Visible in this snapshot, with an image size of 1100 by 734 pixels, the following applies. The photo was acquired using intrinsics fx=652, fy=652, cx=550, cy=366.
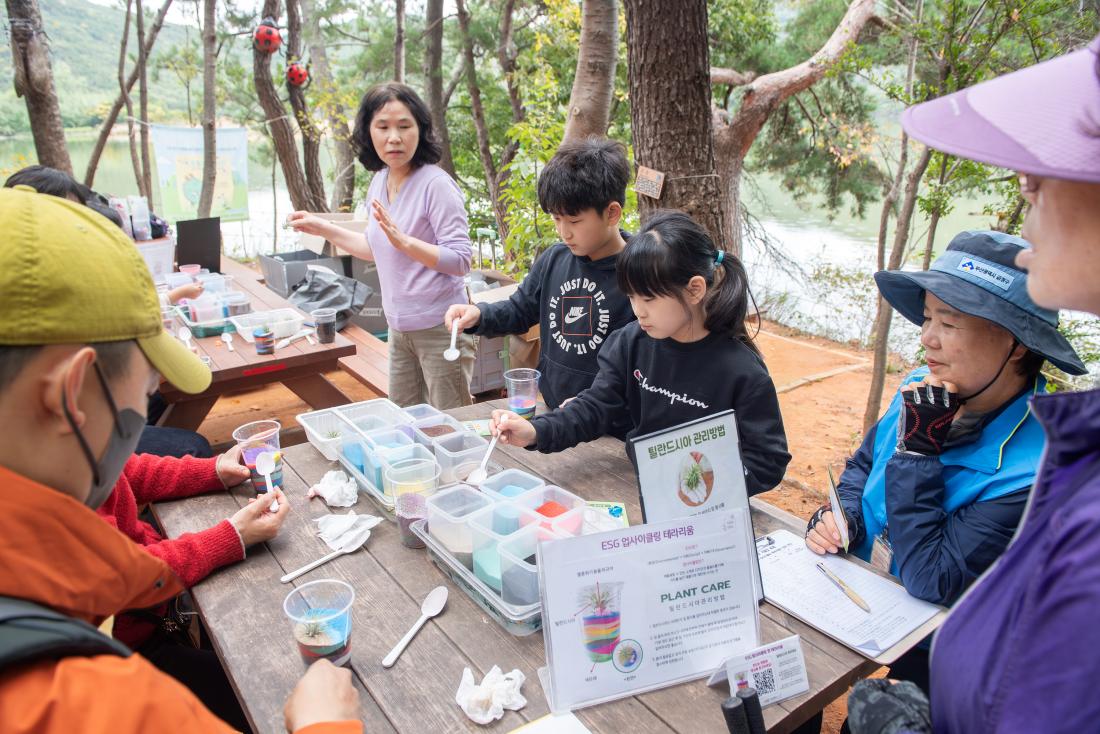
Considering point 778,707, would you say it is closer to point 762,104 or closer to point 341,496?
point 341,496

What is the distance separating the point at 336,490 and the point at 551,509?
0.69 meters

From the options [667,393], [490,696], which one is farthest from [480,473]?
[490,696]

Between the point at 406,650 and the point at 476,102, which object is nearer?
the point at 406,650

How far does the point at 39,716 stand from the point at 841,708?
110 inches

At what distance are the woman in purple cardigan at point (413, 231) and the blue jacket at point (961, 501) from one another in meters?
2.14

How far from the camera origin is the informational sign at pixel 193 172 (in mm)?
6836

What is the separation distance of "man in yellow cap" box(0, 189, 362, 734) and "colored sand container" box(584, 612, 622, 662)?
24.0 inches

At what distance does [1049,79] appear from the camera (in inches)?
27.8

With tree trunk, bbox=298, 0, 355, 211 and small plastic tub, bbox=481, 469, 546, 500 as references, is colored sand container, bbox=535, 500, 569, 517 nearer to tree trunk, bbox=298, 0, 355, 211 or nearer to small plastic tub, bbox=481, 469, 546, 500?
small plastic tub, bbox=481, 469, 546, 500

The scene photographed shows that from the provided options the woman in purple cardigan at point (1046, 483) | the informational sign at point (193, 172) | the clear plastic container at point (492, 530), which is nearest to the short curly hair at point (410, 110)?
the clear plastic container at point (492, 530)

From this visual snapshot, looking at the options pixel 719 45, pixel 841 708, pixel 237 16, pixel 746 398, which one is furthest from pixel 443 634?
pixel 237 16

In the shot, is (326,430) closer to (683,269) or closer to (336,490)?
(336,490)

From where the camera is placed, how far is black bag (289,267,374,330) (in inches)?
202

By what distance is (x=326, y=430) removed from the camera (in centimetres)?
229
